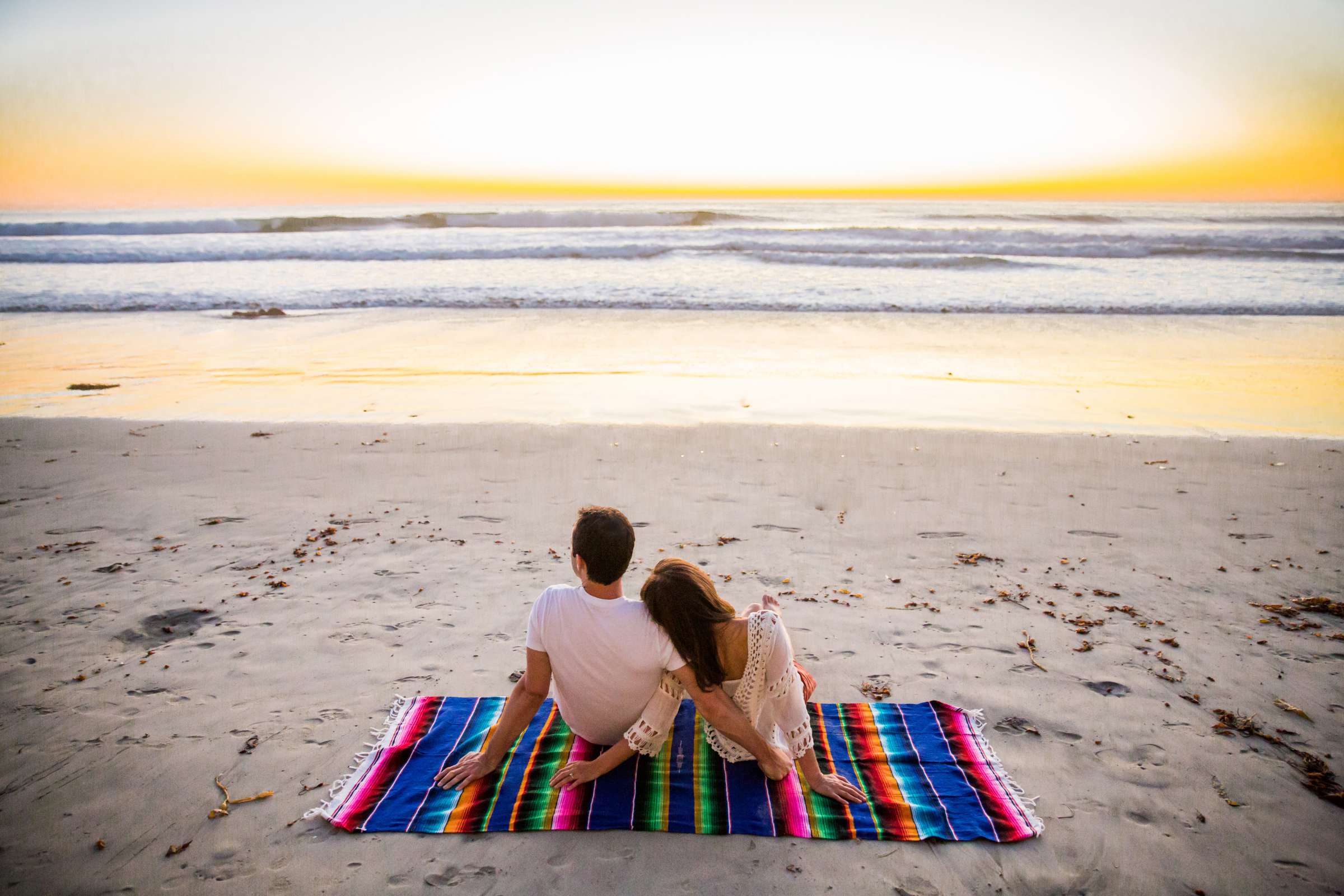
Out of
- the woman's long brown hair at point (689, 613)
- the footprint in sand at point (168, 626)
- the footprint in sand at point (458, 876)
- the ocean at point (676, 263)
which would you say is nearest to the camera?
the footprint in sand at point (458, 876)

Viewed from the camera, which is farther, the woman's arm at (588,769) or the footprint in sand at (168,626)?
the footprint in sand at (168,626)

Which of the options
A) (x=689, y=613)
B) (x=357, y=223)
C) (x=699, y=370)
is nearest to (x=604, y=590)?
(x=689, y=613)

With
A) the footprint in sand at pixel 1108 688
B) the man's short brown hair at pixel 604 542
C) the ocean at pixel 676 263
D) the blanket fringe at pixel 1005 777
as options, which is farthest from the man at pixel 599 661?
the ocean at pixel 676 263

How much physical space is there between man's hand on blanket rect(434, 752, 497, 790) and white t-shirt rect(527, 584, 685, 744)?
40cm

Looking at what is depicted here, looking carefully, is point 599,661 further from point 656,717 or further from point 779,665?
point 779,665

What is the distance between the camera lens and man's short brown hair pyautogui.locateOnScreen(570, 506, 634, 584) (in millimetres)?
2807

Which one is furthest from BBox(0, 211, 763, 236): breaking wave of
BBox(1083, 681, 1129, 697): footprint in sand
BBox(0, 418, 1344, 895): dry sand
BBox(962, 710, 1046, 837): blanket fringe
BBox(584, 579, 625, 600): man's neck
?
BBox(584, 579, 625, 600): man's neck

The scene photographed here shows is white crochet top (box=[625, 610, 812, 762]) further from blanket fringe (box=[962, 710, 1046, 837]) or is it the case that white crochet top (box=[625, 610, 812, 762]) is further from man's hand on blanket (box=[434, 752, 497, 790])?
blanket fringe (box=[962, 710, 1046, 837])

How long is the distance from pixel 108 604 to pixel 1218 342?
15044mm

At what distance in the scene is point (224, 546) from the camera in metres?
5.25

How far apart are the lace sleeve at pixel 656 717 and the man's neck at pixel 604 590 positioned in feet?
1.35

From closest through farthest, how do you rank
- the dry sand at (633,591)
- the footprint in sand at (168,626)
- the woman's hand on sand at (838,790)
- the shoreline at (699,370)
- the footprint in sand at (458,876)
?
the footprint in sand at (458,876), the dry sand at (633,591), the woman's hand on sand at (838,790), the footprint in sand at (168,626), the shoreline at (699,370)

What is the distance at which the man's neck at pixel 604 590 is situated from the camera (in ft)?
9.53

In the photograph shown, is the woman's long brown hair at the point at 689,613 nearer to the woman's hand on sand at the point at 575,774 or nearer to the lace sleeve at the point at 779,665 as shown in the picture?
the lace sleeve at the point at 779,665
